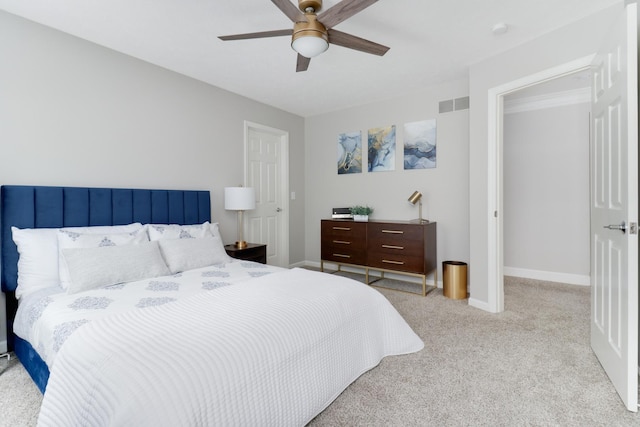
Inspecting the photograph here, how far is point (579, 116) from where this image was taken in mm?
4012

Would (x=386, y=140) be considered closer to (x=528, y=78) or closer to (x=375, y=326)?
(x=528, y=78)

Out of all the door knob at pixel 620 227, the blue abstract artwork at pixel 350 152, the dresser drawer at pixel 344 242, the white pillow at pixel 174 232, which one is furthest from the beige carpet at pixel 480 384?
the blue abstract artwork at pixel 350 152

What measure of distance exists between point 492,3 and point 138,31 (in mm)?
2734

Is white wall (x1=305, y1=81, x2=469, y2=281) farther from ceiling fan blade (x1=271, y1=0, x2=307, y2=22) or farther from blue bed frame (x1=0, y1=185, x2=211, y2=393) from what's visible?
ceiling fan blade (x1=271, y1=0, x2=307, y2=22)

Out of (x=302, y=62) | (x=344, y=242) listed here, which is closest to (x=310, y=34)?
(x=302, y=62)

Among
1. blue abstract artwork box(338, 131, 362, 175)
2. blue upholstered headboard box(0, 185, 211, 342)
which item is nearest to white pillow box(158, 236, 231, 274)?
blue upholstered headboard box(0, 185, 211, 342)

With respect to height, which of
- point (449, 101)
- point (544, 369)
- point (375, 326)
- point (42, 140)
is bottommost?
point (544, 369)

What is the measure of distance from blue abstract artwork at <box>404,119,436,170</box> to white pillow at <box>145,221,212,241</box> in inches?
107

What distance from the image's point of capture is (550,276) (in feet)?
14.0

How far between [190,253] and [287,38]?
2.02 m

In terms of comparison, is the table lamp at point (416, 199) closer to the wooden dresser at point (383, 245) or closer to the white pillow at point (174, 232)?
the wooden dresser at point (383, 245)

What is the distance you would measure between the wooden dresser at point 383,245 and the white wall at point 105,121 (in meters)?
1.38

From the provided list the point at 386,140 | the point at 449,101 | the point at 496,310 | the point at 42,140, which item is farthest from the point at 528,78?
the point at 42,140

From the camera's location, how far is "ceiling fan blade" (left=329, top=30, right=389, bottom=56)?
6.61ft
